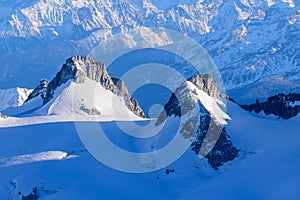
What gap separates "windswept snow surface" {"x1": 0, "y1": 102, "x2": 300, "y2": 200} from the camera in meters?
126

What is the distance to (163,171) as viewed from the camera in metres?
136

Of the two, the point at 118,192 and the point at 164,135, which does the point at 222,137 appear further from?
Result: the point at 118,192

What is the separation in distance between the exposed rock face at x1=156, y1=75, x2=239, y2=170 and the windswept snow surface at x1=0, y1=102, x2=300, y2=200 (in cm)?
172

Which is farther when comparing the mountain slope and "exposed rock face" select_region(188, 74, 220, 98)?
the mountain slope

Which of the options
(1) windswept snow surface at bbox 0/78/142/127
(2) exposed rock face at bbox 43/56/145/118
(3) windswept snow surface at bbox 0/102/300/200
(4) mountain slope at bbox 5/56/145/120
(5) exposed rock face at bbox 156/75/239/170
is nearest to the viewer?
(3) windswept snow surface at bbox 0/102/300/200

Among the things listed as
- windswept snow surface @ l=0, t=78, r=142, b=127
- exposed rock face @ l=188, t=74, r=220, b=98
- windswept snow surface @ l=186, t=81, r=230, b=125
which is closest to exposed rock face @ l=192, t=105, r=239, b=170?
windswept snow surface @ l=186, t=81, r=230, b=125

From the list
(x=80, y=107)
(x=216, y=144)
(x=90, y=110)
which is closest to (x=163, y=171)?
(x=216, y=144)

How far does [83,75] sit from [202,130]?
44882 millimetres

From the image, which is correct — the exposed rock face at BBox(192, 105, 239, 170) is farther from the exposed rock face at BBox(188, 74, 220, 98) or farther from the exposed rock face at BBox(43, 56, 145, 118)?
the exposed rock face at BBox(43, 56, 145, 118)

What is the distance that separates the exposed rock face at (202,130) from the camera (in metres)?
139

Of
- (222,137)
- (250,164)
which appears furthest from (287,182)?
(222,137)

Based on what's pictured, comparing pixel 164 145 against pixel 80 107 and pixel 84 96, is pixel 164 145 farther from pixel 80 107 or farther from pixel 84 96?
pixel 84 96

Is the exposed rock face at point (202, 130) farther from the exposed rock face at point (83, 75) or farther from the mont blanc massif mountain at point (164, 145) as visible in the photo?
the exposed rock face at point (83, 75)

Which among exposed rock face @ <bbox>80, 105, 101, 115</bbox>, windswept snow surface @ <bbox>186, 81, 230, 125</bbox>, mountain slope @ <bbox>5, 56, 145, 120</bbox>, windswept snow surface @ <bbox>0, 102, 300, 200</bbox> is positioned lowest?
windswept snow surface @ <bbox>0, 102, 300, 200</bbox>
